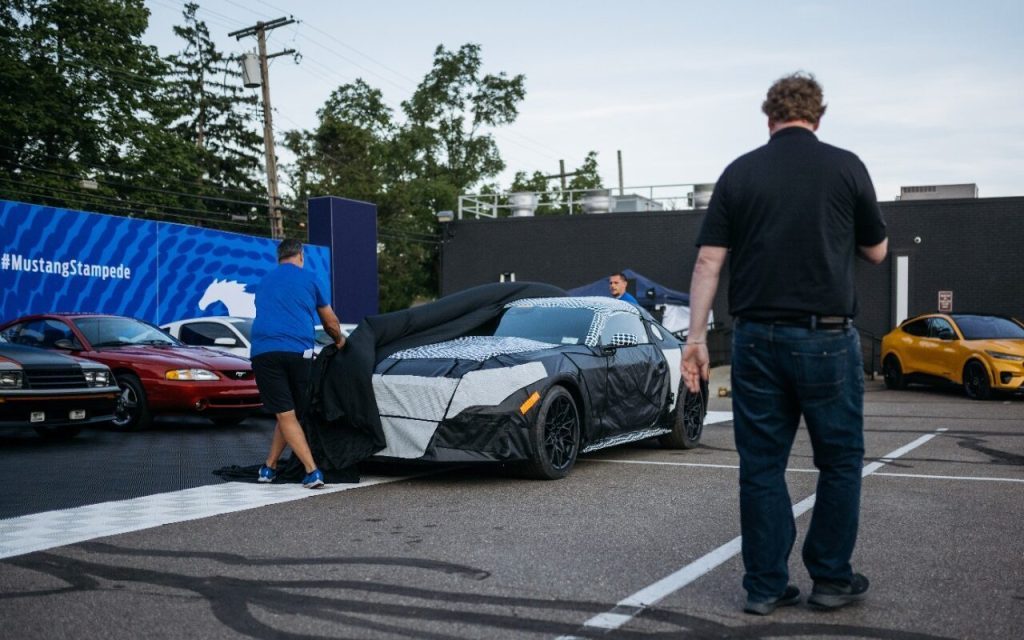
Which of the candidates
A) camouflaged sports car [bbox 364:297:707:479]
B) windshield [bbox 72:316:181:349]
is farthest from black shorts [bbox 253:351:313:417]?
windshield [bbox 72:316:181:349]

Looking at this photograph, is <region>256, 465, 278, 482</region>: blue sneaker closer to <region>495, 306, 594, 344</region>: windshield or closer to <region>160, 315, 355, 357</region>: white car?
<region>495, 306, 594, 344</region>: windshield

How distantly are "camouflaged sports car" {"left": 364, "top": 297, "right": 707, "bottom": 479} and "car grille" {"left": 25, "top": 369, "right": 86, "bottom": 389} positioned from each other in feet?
15.6

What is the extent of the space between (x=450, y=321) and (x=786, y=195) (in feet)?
17.0

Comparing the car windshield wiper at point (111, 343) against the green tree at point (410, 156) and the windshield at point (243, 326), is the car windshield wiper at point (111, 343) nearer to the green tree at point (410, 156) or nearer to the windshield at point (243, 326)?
the windshield at point (243, 326)

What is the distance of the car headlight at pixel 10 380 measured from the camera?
1065cm

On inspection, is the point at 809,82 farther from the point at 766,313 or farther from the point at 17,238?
the point at 17,238

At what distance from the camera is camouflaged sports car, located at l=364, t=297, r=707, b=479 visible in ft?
24.8

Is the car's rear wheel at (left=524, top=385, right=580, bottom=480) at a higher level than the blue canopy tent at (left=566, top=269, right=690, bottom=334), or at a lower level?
lower

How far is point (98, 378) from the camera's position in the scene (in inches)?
455

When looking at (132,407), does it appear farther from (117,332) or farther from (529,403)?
(529,403)

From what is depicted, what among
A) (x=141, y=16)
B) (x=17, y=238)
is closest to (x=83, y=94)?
(x=141, y=16)

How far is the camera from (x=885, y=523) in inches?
247

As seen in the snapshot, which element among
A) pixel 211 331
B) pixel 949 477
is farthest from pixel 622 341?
pixel 211 331

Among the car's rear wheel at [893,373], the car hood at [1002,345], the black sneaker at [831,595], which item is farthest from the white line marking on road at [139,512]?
the car's rear wheel at [893,373]
